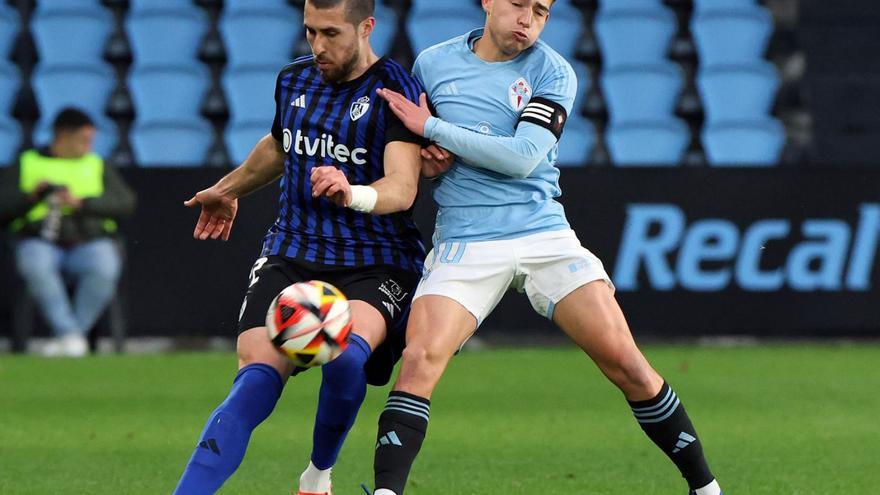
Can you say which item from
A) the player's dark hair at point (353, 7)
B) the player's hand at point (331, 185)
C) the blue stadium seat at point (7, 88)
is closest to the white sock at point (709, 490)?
the player's hand at point (331, 185)

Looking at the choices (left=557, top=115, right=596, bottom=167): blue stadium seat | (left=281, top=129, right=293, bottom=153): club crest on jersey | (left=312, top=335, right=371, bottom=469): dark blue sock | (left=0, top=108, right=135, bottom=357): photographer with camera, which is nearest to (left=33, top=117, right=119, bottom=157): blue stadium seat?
(left=0, top=108, right=135, bottom=357): photographer with camera

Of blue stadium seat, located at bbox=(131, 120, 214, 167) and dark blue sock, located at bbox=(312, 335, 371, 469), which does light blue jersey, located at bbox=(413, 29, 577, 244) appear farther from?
blue stadium seat, located at bbox=(131, 120, 214, 167)

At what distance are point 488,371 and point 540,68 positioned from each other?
5.69m

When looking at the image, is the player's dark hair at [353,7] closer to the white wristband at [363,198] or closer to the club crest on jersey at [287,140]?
the club crest on jersey at [287,140]

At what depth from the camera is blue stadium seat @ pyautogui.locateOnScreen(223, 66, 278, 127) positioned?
551 inches

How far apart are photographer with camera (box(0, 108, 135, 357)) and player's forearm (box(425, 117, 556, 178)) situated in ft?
23.9

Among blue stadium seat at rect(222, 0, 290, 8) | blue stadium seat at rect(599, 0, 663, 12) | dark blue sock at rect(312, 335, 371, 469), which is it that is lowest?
blue stadium seat at rect(222, 0, 290, 8)

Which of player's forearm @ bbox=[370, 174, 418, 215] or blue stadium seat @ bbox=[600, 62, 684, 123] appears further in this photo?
blue stadium seat @ bbox=[600, 62, 684, 123]

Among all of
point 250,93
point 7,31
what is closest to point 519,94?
point 250,93

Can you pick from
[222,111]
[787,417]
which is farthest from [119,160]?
[787,417]

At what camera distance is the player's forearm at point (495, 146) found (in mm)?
5230

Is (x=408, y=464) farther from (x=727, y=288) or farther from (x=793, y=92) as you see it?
(x=793, y=92)

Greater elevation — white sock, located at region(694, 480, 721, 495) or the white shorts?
the white shorts

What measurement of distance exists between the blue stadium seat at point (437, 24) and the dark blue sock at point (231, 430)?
9.29 metres
